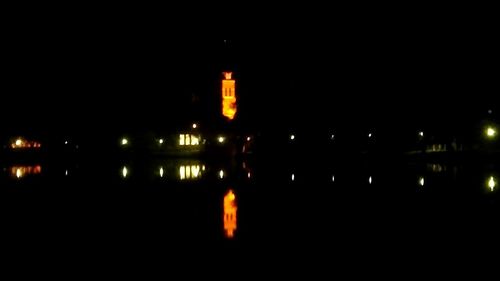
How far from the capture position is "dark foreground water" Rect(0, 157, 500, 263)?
743cm

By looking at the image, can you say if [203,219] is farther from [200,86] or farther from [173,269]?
[200,86]

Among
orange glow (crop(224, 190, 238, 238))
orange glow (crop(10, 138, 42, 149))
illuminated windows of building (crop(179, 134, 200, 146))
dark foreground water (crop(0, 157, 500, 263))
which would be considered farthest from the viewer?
illuminated windows of building (crop(179, 134, 200, 146))

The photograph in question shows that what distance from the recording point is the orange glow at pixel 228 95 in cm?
6306

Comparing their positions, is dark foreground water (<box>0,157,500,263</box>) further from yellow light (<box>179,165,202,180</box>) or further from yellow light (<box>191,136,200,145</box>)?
yellow light (<box>191,136,200,145</box>)

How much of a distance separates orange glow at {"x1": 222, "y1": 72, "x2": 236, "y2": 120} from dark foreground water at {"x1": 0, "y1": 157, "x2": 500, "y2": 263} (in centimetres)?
4676

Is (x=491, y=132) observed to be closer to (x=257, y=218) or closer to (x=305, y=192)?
(x=305, y=192)

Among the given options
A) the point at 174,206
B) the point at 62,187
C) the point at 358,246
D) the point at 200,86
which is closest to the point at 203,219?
the point at 174,206

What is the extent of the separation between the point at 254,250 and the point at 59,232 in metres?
3.18

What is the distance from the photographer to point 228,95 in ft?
212

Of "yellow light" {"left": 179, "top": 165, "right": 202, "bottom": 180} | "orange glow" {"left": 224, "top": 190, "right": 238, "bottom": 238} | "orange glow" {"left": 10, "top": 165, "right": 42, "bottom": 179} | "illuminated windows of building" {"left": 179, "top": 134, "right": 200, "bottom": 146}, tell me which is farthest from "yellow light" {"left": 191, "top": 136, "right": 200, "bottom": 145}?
"orange glow" {"left": 224, "top": 190, "right": 238, "bottom": 238}

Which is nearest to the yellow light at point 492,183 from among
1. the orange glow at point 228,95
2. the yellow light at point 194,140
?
the yellow light at point 194,140

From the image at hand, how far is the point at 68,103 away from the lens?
45156 mm

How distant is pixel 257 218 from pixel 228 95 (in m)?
55.1

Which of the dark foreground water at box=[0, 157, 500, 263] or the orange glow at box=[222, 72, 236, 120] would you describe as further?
the orange glow at box=[222, 72, 236, 120]
